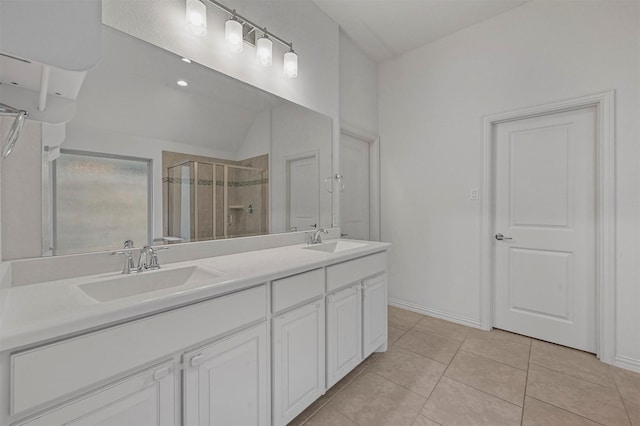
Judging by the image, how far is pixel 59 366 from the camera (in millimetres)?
710

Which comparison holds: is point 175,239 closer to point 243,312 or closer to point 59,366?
point 243,312

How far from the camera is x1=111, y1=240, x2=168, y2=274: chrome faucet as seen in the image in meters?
1.20

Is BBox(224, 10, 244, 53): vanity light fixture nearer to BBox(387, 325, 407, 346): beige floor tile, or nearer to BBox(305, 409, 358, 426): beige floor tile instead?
BBox(305, 409, 358, 426): beige floor tile

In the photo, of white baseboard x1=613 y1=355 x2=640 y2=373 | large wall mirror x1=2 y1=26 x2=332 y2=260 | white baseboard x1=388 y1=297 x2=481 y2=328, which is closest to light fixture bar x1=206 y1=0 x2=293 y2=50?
large wall mirror x1=2 y1=26 x2=332 y2=260

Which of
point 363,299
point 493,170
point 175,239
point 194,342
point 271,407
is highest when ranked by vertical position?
point 493,170

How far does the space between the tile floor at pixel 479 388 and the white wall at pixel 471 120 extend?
39 cm

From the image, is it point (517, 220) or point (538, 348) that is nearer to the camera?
point (538, 348)

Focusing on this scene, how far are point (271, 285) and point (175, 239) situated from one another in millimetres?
608

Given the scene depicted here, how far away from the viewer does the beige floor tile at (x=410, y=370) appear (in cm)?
178

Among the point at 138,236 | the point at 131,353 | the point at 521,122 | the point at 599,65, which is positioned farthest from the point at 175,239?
the point at 599,65

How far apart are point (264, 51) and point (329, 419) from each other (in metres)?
2.26

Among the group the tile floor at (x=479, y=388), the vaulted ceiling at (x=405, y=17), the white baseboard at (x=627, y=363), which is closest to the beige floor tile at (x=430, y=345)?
the tile floor at (x=479, y=388)

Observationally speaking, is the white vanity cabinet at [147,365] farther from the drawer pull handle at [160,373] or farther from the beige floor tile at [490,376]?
the beige floor tile at [490,376]

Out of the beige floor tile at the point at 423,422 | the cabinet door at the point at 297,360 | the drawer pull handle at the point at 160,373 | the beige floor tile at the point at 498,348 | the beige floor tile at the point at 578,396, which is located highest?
the drawer pull handle at the point at 160,373
